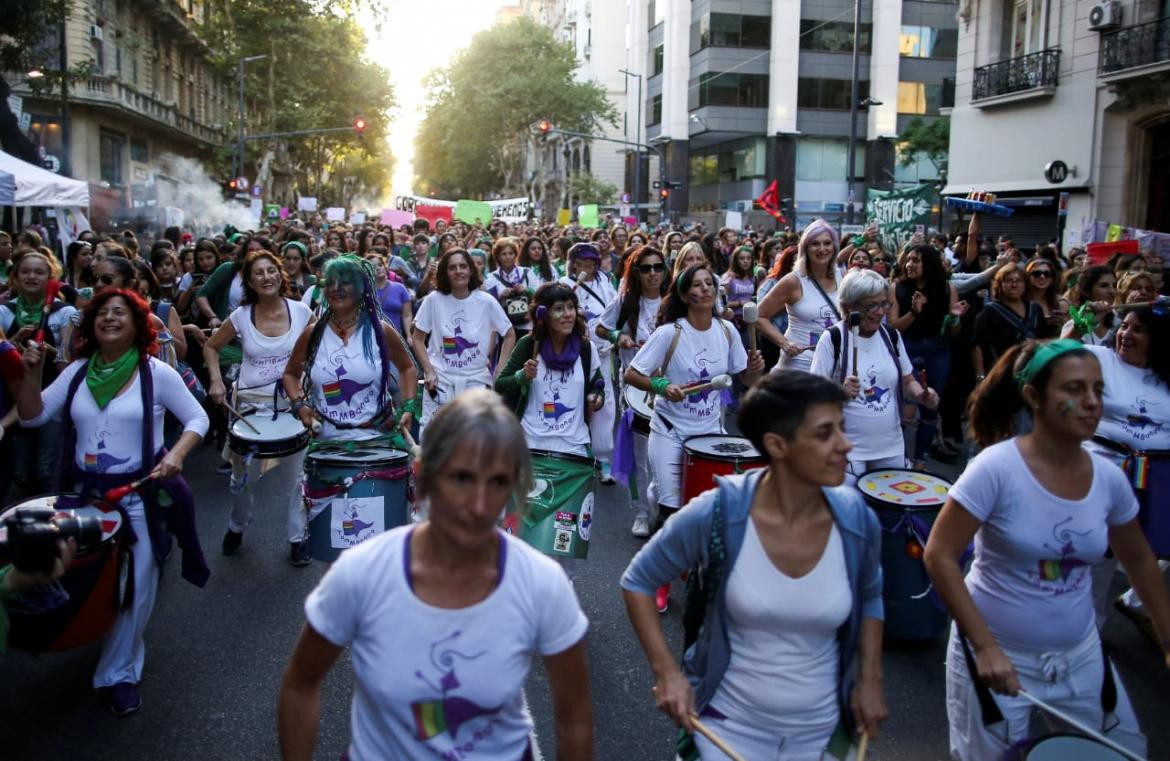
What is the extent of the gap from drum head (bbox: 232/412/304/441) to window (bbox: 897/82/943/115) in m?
48.7

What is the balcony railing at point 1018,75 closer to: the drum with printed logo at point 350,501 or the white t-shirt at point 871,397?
the white t-shirt at point 871,397

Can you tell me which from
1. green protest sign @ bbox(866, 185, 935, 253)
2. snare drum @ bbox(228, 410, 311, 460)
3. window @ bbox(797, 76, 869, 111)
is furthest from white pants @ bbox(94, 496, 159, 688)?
window @ bbox(797, 76, 869, 111)

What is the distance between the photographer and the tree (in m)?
58.0

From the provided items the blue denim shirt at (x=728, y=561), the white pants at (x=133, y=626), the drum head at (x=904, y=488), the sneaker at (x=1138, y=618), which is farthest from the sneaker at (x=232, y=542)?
the sneaker at (x=1138, y=618)

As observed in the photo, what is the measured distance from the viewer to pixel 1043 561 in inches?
125

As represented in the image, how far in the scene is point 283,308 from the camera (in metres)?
7.12

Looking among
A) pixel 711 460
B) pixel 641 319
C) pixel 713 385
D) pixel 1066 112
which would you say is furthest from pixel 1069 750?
pixel 1066 112

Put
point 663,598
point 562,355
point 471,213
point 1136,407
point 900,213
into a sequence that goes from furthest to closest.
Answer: point 471,213 → point 900,213 → point 562,355 → point 663,598 → point 1136,407

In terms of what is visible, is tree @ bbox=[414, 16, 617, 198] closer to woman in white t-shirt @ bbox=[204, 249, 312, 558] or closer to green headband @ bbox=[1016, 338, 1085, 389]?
woman in white t-shirt @ bbox=[204, 249, 312, 558]

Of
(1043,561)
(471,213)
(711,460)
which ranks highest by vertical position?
(471,213)

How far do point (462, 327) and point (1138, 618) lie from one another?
4.84 m

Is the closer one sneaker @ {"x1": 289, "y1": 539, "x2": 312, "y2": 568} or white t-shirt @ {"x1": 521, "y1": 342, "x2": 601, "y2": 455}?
white t-shirt @ {"x1": 521, "y1": 342, "x2": 601, "y2": 455}

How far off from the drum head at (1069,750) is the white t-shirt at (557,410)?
10.5 feet

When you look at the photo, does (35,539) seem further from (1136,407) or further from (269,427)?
(1136,407)
